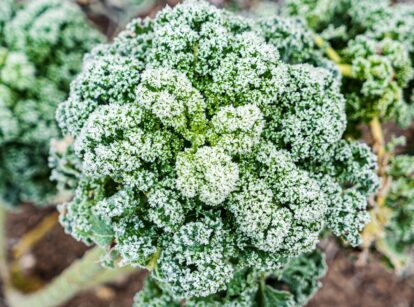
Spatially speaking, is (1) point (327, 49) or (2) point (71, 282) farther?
(2) point (71, 282)

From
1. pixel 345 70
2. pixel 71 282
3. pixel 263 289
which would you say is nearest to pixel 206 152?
pixel 263 289

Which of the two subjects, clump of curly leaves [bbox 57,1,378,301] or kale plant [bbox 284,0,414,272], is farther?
kale plant [bbox 284,0,414,272]

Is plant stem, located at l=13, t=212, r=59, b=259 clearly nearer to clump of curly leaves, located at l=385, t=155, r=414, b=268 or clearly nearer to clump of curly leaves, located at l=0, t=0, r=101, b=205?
clump of curly leaves, located at l=0, t=0, r=101, b=205

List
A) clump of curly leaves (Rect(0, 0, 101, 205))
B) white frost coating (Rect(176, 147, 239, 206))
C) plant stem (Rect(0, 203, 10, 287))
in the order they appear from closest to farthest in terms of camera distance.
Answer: white frost coating (Rect(176, 147, 239, 206)) < clump of curly leaves (Rect(0, 0, 101, 205)) < plant stem (Rect(0, 203, 10, 287))

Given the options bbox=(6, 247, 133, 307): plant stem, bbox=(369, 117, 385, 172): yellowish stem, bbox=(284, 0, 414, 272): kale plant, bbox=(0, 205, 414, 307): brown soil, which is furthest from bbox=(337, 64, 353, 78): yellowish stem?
bbox=(0, 205, 414, 307): brown soil

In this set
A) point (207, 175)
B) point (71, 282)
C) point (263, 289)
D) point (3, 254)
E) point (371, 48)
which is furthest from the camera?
point (3, 254)

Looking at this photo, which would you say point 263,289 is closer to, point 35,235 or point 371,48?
point 371,48

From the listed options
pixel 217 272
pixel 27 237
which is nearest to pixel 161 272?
pixel 217 272

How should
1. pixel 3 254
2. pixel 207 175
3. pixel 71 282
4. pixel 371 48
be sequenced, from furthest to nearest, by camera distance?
1. pixel 3 254
2. pixel 71 282
3. pixel 371 48
4. pixel 207 175
